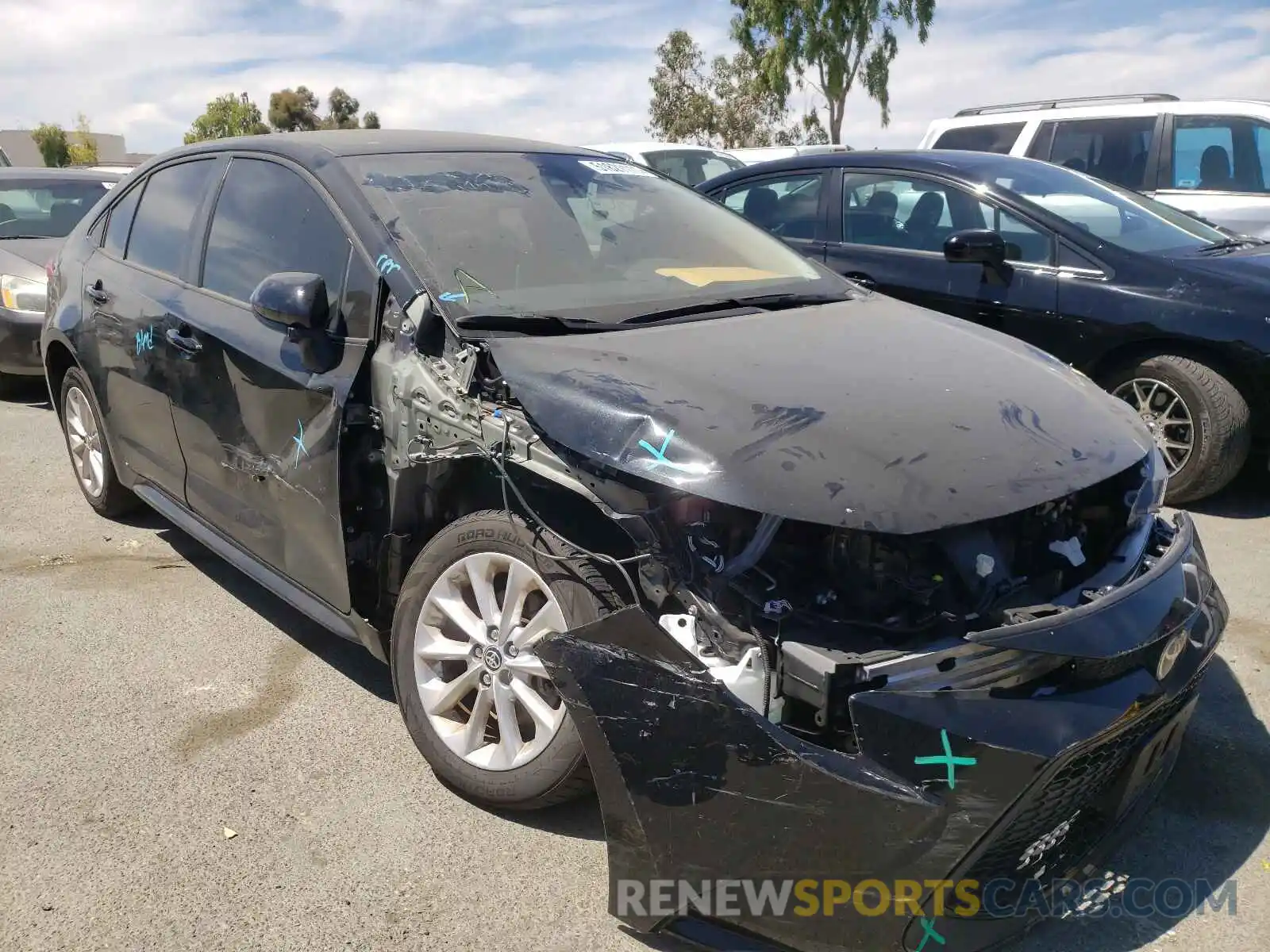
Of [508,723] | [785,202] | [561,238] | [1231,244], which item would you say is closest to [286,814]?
[508,723]

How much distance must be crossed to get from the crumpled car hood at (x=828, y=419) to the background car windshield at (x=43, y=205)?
7.08m

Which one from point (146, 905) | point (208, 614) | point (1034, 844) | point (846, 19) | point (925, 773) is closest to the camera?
point (925, 773)

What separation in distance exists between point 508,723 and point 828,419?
1084 millimetres

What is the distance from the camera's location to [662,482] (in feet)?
7.23

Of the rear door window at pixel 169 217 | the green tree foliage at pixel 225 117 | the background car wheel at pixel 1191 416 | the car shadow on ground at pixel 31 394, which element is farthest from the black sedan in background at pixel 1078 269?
the green tree foliage at pixel 225 117

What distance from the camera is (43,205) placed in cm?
852

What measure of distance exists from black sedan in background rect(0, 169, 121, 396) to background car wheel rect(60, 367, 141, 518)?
6.35 ft

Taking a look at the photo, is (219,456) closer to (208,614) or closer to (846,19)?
(208,614)

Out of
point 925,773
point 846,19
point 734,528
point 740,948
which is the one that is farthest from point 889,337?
point 846,19

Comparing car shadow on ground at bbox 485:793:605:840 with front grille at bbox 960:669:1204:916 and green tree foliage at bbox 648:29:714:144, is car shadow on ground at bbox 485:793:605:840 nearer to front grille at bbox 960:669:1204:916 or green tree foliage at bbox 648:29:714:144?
front grille at bbox 960:669:1204:916

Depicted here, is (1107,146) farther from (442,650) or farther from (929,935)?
(929,935)

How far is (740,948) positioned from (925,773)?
557 millimetres

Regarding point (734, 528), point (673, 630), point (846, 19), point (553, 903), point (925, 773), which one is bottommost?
point (553, 903)

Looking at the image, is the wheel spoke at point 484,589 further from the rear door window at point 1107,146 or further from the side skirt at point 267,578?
the rear door window at point 1107,146
